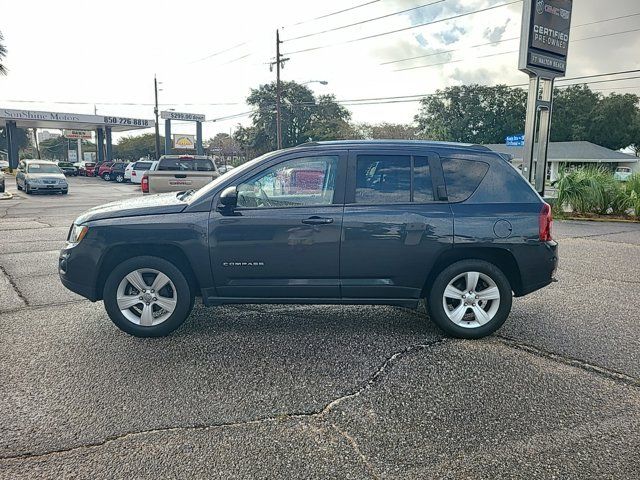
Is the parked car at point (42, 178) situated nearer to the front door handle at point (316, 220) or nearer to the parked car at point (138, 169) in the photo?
the parked car at point (138, 169)

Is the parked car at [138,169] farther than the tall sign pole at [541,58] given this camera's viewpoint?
Yes

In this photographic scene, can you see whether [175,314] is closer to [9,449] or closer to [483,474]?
[9,449]

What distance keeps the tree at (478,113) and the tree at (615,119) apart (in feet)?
24.7

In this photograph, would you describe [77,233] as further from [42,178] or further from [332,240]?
[42,178]

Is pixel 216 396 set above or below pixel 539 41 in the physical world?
below

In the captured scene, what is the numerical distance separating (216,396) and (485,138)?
188ft

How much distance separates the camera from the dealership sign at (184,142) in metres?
50.8

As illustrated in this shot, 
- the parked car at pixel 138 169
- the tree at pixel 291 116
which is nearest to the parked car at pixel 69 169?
the parked car at pixel 138 169

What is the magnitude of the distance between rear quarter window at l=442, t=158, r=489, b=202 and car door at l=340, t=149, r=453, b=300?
8cm

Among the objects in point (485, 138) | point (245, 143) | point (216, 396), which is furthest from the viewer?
point (245, 143)

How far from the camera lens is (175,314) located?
4.34 meters

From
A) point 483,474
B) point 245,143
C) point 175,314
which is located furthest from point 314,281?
point 245,143

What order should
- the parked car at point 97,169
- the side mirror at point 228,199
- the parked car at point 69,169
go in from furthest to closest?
the parked car at point 69,169 → the parked car at point 97,169 → the side mirror at point 228,199

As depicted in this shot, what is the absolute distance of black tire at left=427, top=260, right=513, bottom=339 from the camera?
14.3ft
